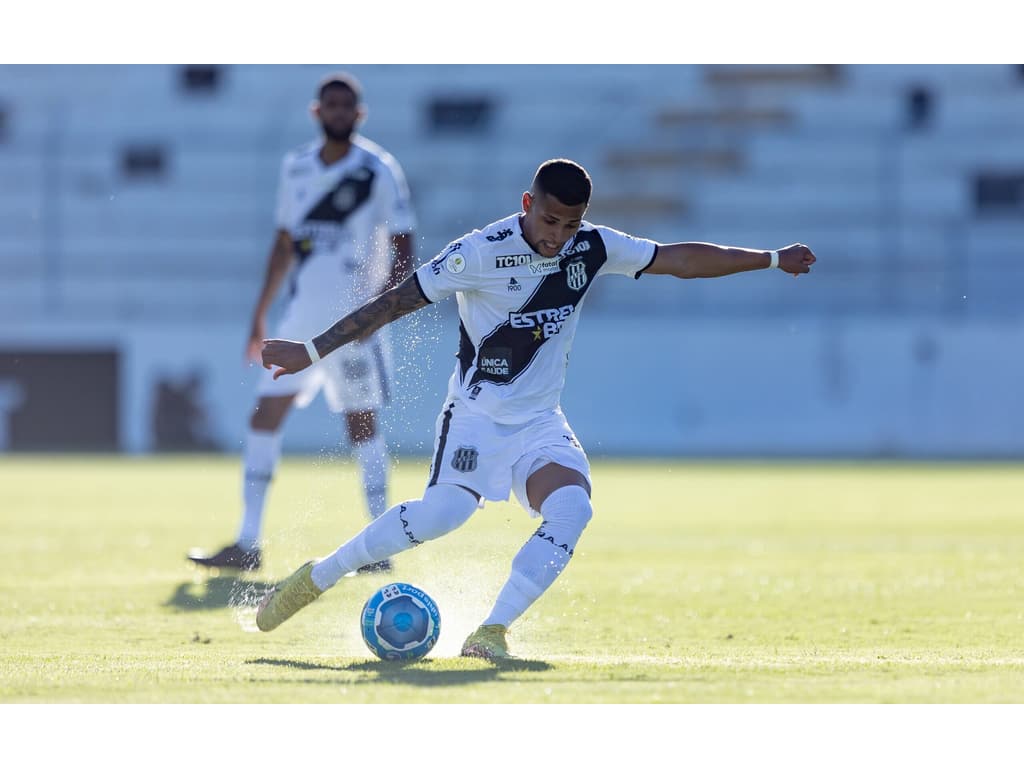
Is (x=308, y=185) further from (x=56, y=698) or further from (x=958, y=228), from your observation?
(x=958, y=228)

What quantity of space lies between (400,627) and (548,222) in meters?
1.53

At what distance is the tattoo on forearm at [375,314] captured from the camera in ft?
18.9

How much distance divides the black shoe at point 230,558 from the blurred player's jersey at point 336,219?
1.36 metres

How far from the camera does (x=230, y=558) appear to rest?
8.38 meters

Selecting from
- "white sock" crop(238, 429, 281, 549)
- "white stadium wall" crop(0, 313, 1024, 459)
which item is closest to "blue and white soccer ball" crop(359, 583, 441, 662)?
"white sock" crop(238, 429, 281, 549)

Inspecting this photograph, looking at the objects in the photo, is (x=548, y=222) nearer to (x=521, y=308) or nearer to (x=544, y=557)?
(x=521, y=308)

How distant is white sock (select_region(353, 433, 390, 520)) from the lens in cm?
880

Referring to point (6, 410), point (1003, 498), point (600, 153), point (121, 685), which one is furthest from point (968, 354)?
point (121, 685)

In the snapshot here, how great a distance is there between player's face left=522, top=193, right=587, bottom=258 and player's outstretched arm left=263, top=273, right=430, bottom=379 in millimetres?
464

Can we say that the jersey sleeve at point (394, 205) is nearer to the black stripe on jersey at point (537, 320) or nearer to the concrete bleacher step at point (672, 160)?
the black stripe on jersey at point (537, 320)

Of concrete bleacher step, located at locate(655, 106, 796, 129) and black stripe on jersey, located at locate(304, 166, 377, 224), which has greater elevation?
concrete bleacher step, located at locate(655, 106, 796, 129)

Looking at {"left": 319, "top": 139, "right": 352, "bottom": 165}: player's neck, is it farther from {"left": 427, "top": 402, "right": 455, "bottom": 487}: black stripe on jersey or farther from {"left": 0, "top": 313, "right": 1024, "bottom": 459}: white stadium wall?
{"left": 0, "top": 313, "right": 1024, "bottom": 459}: white stadium wall

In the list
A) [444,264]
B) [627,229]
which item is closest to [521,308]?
[444,264]

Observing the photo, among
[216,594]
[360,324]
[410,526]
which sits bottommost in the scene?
[216,594]
